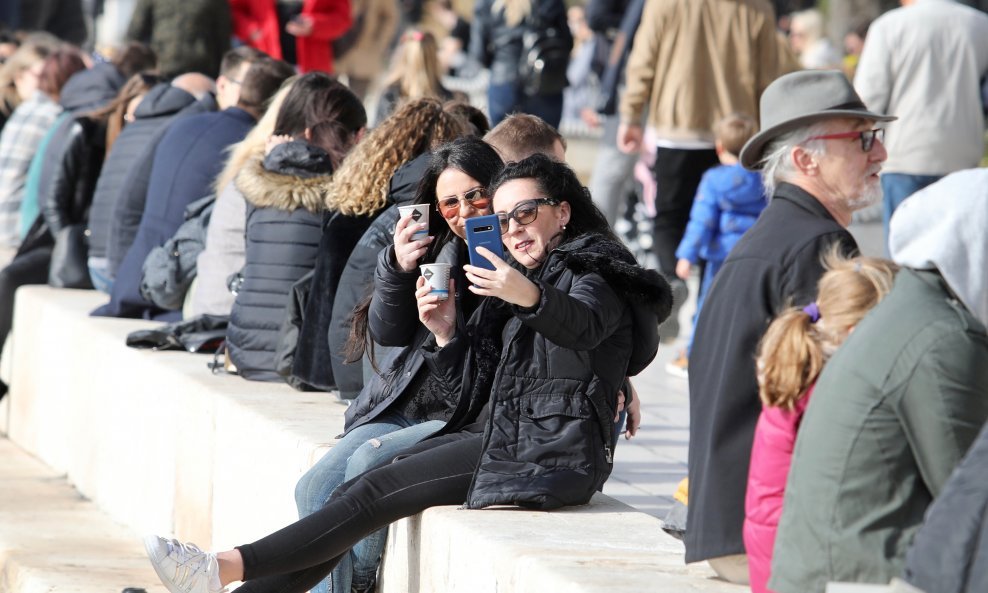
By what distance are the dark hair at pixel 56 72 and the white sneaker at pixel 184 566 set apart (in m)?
6.51

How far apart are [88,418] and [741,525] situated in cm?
481

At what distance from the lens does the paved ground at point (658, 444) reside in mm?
6078

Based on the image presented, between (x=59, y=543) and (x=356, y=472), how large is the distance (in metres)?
2.32

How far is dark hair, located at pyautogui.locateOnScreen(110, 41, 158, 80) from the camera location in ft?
33.1

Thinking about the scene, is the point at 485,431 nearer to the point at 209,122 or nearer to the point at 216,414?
the point at 216,414

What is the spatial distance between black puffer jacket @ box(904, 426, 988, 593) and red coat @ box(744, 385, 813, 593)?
68 centimetres

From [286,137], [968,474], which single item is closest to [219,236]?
[286,137]

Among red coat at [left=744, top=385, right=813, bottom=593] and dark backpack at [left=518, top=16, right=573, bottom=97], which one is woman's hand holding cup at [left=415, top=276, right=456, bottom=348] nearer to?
red coat at [left=744, top=385, right=813, bottom=593]

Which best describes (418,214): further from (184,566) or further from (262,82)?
(262,82)

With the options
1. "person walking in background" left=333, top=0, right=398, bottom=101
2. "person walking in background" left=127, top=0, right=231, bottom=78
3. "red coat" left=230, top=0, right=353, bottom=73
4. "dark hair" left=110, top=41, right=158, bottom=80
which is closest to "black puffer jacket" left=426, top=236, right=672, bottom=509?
"dark hair" left=110, top=41, right=158, bottom=80

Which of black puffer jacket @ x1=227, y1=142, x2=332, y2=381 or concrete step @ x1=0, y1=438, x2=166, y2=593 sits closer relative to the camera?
concrete step @ x1=0, y1=438, x2=166, y2=593

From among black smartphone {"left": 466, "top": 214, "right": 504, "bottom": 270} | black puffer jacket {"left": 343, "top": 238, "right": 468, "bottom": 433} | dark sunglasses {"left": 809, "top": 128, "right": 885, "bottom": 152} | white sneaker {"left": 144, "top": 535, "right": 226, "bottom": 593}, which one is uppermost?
dark sunglasses {"left": 809, "top": 128, "right": 885, "bottom": 152}

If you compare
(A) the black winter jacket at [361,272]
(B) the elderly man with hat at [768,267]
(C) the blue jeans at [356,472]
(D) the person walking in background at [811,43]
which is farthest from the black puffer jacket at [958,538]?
(D) the person walking in background at [811,43]

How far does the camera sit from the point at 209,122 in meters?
7.83
